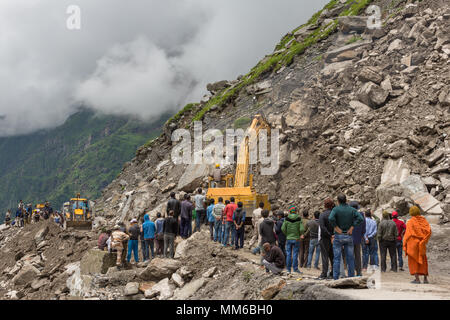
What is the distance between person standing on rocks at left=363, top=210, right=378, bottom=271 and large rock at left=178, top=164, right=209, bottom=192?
14896 mm

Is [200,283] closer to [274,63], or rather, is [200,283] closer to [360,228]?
[360,228]

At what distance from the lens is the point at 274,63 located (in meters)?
39.4

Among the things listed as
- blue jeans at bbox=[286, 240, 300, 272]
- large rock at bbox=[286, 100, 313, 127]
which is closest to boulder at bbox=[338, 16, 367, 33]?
large rock at bbox=[286, 100, 313, 127]

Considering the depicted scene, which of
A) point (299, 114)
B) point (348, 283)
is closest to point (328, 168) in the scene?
point (299, 114)

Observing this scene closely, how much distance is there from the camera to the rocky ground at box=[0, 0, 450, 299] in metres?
10.2

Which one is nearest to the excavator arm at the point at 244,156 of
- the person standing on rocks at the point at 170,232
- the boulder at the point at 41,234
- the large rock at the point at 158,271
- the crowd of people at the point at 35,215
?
the person standing on rocks at the point at 170,232

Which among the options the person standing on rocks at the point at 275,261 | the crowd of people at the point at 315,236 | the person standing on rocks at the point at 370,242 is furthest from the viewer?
the person standing on rocks at the point at 370,242

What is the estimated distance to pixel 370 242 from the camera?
34.1 ft

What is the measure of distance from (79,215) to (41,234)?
3.50 meters

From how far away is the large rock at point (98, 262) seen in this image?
1222 cm

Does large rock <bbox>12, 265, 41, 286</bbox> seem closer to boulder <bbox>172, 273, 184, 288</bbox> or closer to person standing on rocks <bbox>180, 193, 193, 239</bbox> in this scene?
person standing on rocks <bbox>180, 193, 193, 239</bbox>

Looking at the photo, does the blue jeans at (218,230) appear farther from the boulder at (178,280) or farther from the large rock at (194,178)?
the large rock at (194,178)

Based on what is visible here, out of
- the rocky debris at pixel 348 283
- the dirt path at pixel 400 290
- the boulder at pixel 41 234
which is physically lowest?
the boulder at pixel 41 234

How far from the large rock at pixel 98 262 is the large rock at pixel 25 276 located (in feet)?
22.8
